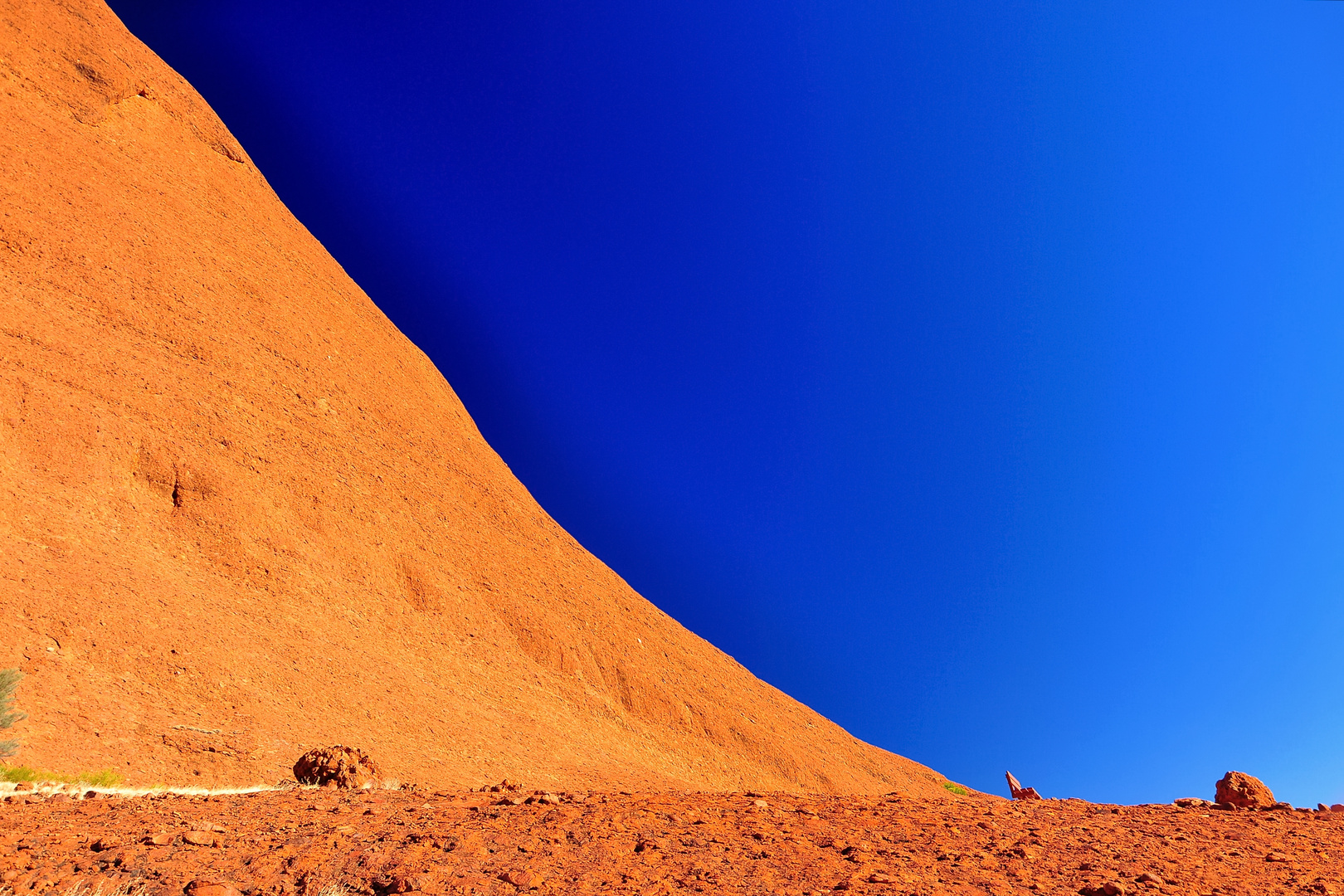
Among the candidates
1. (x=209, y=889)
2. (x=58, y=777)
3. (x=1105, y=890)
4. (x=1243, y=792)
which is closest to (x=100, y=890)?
(x=209, y=889)

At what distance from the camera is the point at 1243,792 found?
32.2 ft

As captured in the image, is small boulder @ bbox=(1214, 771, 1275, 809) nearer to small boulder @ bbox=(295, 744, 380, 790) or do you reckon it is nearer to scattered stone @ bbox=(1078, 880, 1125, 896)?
scattered stone @ bbox=(1078, 880, 1125, 896)

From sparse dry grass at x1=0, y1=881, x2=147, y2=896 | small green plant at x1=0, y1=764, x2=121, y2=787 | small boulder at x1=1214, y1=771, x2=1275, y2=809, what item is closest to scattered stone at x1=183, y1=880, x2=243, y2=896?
sparse dry grass at x1=0, y1=881, x2=147, y2=896

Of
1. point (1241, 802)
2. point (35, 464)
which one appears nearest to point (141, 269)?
point (35, 464)

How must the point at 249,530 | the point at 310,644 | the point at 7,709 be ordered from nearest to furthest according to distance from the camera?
the point at 7,709 < the point at 310,644 < the point at 249,530

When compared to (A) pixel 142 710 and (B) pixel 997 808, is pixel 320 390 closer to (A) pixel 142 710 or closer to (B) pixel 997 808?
(A) pixel 142 710

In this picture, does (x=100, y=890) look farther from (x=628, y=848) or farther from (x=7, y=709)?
(x=7, y=709)

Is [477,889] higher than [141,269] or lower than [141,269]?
lower

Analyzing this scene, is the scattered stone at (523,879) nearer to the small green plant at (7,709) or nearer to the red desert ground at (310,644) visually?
the red desert ground at (310,644)

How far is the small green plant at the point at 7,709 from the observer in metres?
8.75

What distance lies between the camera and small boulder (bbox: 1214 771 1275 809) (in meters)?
9.65

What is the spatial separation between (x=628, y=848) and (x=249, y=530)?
1863 centimetres

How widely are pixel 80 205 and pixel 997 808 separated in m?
32.1

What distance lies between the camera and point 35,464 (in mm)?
16688
